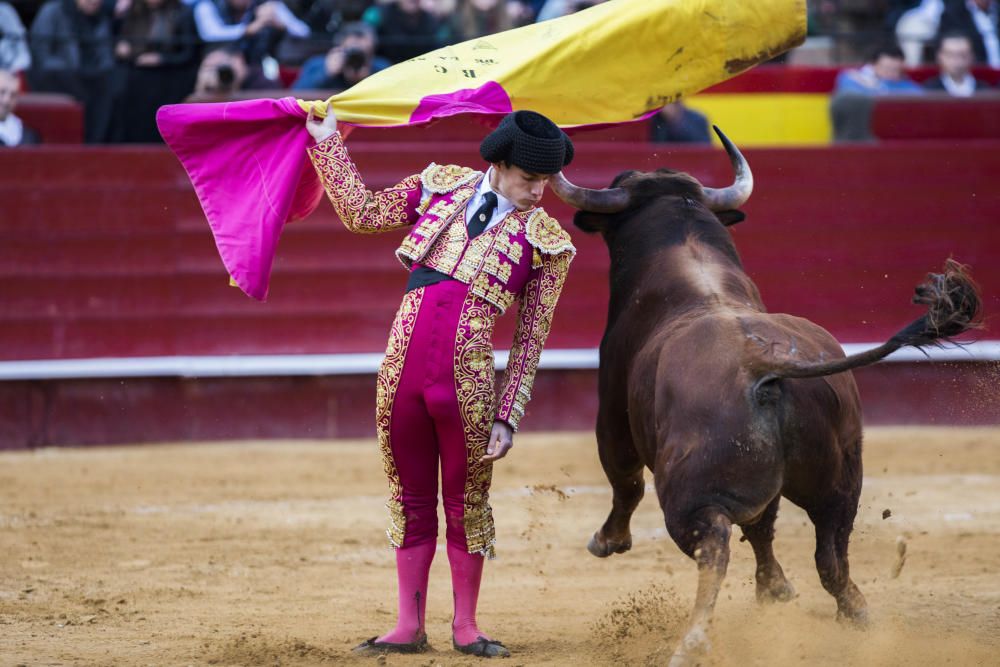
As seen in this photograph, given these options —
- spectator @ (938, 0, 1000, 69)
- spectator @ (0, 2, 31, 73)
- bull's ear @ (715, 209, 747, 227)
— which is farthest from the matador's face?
spectator @ (938, 0, 1000, 69)

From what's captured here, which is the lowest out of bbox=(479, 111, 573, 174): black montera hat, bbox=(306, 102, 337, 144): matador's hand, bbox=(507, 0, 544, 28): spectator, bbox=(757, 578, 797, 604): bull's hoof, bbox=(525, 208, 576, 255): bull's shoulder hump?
bbox=(757, 578, 797, 604): bull's hoof

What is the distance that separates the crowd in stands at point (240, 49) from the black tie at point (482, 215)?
11.9ft

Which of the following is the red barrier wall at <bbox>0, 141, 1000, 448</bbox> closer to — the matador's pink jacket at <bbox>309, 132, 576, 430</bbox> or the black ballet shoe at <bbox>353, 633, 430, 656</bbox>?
the matador's pink jacket at <bbox>309, 132, 576, 430</bbox>

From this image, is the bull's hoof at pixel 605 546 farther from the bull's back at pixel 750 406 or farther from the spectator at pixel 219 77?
the spectator at pixel 219 77

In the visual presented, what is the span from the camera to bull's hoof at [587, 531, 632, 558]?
404cm

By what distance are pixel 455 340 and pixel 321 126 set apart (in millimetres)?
663

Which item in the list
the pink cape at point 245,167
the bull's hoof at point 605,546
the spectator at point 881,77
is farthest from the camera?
the spectator at point 881,77

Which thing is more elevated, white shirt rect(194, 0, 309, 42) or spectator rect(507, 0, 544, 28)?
white shirt rect(194, 0, 309, 42)

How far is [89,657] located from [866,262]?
5231mm

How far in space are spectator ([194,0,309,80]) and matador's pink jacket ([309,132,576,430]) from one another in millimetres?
4262

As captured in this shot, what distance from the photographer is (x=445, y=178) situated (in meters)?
3.68

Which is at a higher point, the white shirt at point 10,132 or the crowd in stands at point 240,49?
the crowd in stands at point 240,49

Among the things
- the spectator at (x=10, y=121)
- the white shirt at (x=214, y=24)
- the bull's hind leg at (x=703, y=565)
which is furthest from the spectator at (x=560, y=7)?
the bull's hind leg at (x=703, y=565)

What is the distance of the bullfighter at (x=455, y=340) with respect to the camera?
3545mm
